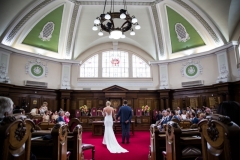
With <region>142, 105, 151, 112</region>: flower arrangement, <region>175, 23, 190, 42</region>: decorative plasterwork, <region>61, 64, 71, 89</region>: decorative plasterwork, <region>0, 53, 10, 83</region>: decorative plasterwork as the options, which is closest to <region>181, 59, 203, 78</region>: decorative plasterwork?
<region>175, 23, 190, 42</region>: decorative plasterwork

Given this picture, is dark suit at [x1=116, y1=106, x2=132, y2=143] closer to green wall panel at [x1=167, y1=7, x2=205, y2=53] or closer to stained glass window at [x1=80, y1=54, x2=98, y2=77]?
stained glass window at [x1=80, y1=54, x2=98, y2=77]

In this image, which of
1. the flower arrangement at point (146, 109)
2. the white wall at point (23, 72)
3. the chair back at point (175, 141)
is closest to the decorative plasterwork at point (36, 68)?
the white wall at point (23, 72)

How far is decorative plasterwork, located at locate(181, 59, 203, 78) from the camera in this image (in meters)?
13.0

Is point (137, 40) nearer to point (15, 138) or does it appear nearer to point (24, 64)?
point (24, 64)

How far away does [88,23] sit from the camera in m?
13.4

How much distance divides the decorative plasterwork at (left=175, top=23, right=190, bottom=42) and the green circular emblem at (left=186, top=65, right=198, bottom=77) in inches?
83.8

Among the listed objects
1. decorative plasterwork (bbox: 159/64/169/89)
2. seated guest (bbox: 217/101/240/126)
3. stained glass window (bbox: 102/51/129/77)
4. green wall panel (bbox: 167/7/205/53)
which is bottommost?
seated guest (bbox: 217/101/240/126)

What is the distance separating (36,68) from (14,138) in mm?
12352

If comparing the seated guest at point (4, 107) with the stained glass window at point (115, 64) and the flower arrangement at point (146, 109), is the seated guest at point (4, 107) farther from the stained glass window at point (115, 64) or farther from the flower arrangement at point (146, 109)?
the stained glass window at point (115, 64)

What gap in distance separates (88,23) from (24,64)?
562 cm

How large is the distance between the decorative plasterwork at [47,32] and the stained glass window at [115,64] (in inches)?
187

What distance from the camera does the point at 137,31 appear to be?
14.1m

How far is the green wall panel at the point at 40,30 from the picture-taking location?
12109mm

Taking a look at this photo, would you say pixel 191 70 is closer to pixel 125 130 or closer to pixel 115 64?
pixel 115 64
